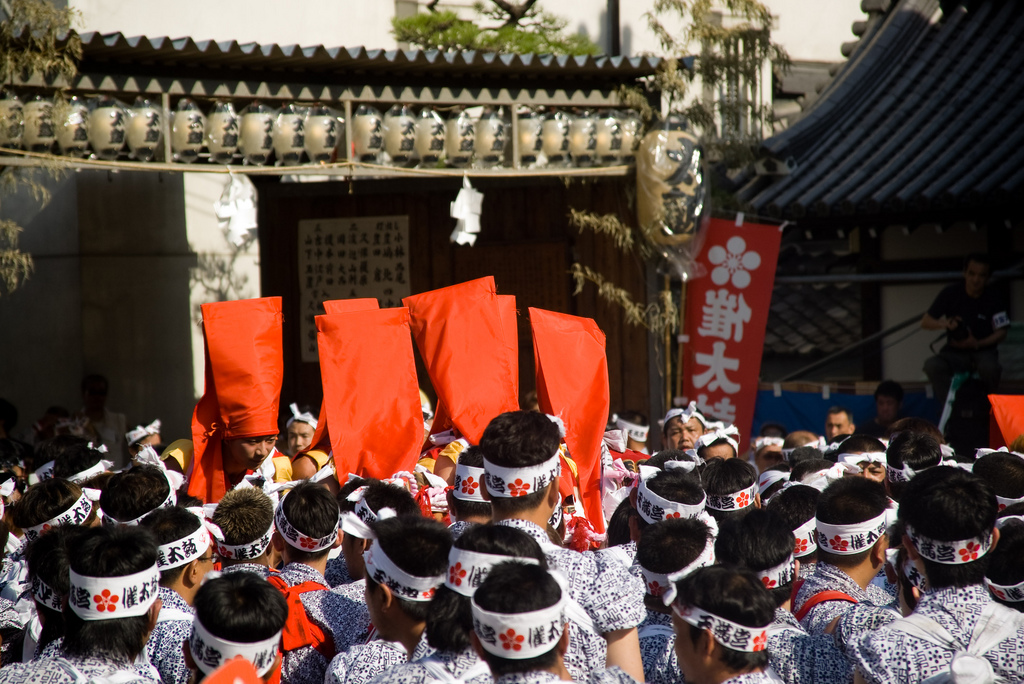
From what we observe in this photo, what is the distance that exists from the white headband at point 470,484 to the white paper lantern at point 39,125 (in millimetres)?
4946

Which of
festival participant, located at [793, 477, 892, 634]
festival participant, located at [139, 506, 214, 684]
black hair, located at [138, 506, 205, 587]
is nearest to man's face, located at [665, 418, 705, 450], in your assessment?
festival participant, located at [793, 477, 892, 634]

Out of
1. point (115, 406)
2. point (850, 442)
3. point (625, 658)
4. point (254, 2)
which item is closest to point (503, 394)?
point (850, 442)

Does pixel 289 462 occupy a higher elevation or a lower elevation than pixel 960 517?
lower

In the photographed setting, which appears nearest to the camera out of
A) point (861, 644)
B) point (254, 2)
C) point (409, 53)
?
point (861, 644)

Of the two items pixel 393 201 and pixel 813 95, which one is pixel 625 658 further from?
pixel 813 95

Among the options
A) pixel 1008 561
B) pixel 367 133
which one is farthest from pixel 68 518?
pixel 367 133

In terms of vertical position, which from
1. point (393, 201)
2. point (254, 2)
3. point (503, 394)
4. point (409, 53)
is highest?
point (254, 2)

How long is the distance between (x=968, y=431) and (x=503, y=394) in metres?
4.67

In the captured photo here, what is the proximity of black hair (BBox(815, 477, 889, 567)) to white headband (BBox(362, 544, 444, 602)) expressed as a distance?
4.91ft

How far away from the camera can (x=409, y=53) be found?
7.83m

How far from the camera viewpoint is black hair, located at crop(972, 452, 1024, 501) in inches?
169

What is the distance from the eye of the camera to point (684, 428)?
6891mm

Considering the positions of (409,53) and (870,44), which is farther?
(870,44)

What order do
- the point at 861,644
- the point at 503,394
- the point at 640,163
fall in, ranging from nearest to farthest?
the point at 861,644, the point at 503,394, the point at 640,163
